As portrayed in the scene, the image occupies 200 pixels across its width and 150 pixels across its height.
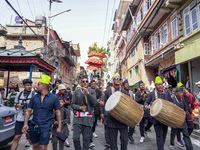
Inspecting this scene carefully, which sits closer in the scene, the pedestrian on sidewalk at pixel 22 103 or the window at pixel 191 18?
the pedestrian on sidewalk at pixel 22 103

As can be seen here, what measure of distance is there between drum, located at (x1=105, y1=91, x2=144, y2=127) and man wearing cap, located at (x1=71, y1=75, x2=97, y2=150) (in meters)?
0.64

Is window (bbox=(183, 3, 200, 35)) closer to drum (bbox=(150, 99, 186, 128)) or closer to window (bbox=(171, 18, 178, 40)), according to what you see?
window (bbox=(171, 18, 178, 40))

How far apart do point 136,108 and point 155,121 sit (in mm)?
1036

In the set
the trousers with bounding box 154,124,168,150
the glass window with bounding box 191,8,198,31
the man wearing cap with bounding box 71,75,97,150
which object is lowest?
the trousers with bounding box 154,124,168,150

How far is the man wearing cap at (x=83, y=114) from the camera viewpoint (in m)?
3.59

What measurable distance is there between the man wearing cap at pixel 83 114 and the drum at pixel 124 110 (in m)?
0.64

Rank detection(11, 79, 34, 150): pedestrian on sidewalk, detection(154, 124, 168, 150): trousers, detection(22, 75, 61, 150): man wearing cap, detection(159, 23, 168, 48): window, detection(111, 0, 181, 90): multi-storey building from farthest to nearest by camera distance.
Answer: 1. detection(159, 23, 168, 48): window
2. detection(111, 0, 181, 90): multi-storey building
3. detection(11, 79, 34, 150): pedestrian on sidewalk
4. detection(154, 124, 168, 150): trousers
5. detection(22, 75, 61, 150): man wearing cap

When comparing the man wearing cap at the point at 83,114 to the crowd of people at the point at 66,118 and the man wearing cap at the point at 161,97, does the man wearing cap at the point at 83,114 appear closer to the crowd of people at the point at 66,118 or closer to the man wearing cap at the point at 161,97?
the crowd of people at the point at 66,118

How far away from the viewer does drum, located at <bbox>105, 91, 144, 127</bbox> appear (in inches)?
128

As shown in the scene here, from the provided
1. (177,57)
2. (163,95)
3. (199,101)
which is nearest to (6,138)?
(163,95)

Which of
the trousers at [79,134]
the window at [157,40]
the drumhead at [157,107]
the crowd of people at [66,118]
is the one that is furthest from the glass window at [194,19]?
the trousers at [79,134]

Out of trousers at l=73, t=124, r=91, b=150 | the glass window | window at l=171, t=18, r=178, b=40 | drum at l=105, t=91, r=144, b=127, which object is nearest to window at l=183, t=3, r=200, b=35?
the glass window

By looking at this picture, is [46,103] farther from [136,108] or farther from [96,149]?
[96,149]

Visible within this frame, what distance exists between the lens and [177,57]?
1016cm
